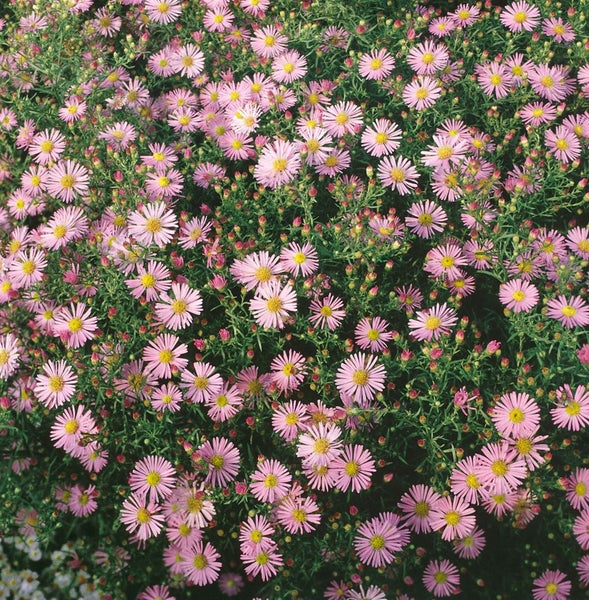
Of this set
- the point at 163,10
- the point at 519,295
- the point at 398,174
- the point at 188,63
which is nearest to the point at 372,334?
the point at 519,295

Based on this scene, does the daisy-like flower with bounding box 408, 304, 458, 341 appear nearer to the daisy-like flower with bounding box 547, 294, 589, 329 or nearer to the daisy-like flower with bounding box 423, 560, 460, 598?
the daisy-like flower with bounding box 547, 294, 589, 329

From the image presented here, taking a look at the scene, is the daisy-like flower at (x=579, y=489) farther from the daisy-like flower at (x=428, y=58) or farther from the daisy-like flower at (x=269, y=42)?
the daisy-like flower at (x=269, y=42)

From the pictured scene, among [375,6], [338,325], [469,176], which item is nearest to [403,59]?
[375,6]

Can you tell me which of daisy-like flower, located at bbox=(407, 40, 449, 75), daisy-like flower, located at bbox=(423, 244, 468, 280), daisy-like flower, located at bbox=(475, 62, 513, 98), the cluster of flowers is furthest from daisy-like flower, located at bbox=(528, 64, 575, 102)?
daisy-like flower, located at bbox=(423, 244, 468, 280)

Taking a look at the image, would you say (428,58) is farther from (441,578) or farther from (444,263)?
(441,578)

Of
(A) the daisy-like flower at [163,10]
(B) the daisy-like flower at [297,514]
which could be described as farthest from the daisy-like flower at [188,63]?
(B) the daisy-like flower at [297,514]

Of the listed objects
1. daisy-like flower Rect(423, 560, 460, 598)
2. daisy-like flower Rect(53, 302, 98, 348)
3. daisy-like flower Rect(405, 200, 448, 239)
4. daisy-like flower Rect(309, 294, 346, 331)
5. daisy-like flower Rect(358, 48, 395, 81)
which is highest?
daisy-like flower Rect(358, 48, 395, 81)
